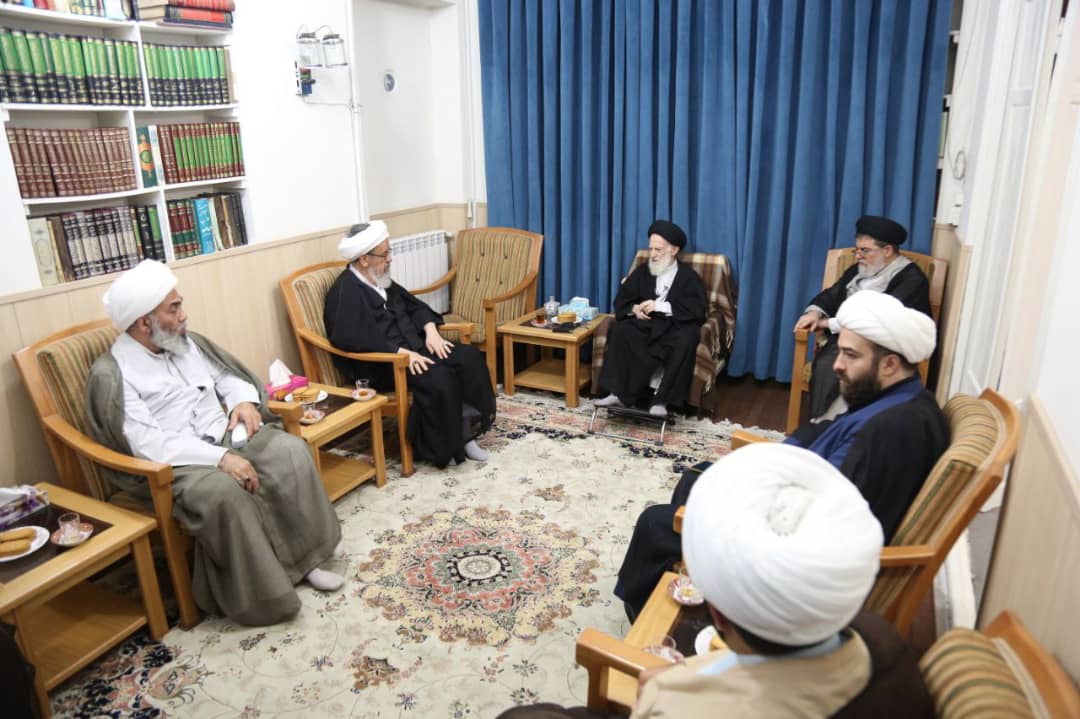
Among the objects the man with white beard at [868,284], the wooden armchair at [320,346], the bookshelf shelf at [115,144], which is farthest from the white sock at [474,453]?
the man with white beard at [868,284]

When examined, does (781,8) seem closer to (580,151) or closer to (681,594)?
(580,151)

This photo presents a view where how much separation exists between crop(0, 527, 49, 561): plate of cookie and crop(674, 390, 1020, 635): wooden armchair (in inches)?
89.7

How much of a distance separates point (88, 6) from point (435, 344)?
1.98 meters

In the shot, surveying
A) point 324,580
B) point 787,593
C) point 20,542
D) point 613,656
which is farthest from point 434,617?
point 787,593

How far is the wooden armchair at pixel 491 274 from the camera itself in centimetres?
473

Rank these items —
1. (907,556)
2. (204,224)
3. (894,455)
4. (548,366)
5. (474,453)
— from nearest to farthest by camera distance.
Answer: (907,556) < (894,455) < (204,224) < (474,453) < (548,366)

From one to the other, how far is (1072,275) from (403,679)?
6.83ft

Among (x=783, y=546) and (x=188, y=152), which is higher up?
(x=188, y=152)

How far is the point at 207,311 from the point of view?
335 cm

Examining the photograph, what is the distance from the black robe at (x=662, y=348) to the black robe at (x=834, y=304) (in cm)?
64

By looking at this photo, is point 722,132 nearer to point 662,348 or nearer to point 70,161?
point 662,348

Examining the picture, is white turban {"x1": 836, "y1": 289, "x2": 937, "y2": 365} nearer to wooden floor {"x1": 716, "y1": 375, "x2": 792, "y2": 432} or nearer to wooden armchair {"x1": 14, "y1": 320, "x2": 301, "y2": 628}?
wooden floor {"x1": 716, "y1": 375, "x2": 792, "y2": 432}

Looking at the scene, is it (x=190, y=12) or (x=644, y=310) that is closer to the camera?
(x=190, y=12)

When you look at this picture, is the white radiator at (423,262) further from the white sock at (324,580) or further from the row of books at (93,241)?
the white sock at (324,580)
